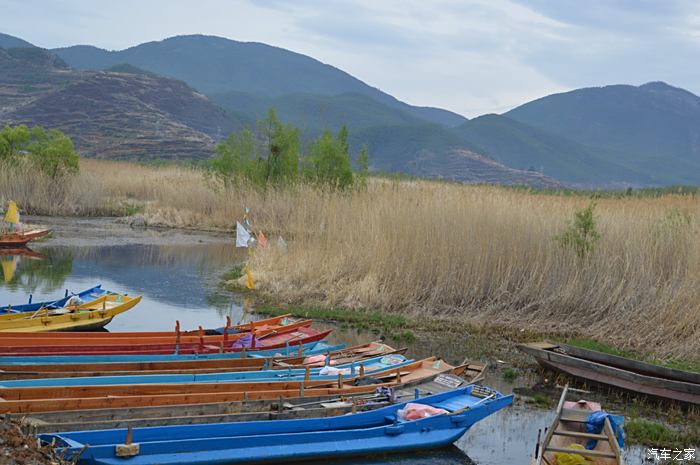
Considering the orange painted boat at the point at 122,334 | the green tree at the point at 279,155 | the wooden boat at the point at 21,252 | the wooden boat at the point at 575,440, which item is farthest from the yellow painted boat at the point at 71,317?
the green tree at the point at 279,155

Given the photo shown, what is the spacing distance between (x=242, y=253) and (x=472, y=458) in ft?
55.8

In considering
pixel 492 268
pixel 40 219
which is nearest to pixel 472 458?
pixel 492 268

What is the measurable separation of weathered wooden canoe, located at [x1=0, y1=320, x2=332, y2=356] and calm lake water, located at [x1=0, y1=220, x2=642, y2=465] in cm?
155

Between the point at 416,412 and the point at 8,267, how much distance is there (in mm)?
15273

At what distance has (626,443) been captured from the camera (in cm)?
981

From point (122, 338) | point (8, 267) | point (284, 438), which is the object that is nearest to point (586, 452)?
point (284, 438)

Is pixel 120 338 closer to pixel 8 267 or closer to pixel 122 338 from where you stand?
pixel 122 338

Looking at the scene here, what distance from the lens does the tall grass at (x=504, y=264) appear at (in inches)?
566

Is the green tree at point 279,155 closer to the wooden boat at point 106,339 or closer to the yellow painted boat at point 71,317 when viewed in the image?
the yellow painted boat at point 71,317

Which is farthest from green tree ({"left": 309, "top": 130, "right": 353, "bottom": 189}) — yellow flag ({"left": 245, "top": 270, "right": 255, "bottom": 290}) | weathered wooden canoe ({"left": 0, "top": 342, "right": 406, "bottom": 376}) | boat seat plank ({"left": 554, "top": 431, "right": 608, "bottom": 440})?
boat seat plank ({"left": 554, "top": 431, "right": 608, "bottom": 440})

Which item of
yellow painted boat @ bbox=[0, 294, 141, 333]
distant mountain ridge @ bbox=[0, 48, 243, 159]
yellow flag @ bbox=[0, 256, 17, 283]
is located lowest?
yellow flag @ bbox=[0, 256, 17, 283]

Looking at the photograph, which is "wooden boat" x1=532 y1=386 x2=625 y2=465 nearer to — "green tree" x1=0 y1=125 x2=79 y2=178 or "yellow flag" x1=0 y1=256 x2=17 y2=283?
"yellow flag" x1=0 y1=256 x2=17 y2=283

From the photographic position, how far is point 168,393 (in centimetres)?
888

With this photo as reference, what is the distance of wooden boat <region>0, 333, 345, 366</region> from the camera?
9.77 metres
